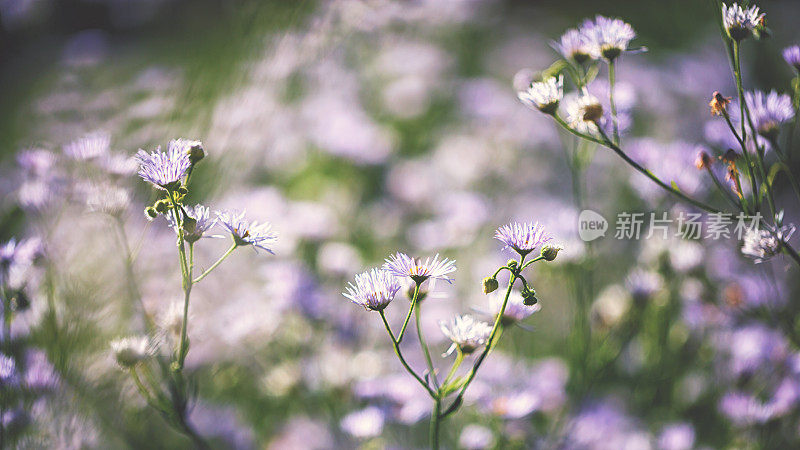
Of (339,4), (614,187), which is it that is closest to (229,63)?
(339,4)

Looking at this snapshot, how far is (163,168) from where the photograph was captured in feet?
1.63

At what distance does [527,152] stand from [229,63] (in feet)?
2.66

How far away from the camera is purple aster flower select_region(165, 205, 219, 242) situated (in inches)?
19.8

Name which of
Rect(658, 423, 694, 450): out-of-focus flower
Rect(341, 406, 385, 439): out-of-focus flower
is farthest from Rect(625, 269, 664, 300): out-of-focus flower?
Rect(341, 406, 385, 439): out-of-focus flower

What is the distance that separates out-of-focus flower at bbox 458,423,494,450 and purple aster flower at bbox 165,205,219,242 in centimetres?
42

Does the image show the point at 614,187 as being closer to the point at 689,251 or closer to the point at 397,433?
the point at 689,251

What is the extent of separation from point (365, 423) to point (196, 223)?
35 cm

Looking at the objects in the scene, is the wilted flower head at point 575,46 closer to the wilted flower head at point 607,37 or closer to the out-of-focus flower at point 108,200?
the wilted flower head at point 607,37

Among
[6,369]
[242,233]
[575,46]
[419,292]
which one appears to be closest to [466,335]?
[419,292]

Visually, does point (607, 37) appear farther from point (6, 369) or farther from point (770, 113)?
point (6, 369)

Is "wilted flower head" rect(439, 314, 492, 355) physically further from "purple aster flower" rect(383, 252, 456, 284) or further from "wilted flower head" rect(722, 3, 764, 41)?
"wilted flower head" rect(722, 3, 764, 41)

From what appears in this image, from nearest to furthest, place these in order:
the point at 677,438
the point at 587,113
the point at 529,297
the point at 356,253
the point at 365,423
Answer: the point at 529,297 < the point at 587,113 < the point at 365,423 < the point at 677,438 < the point at 356,253

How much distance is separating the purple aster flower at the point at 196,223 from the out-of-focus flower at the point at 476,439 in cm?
42

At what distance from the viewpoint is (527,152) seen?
1.60m
